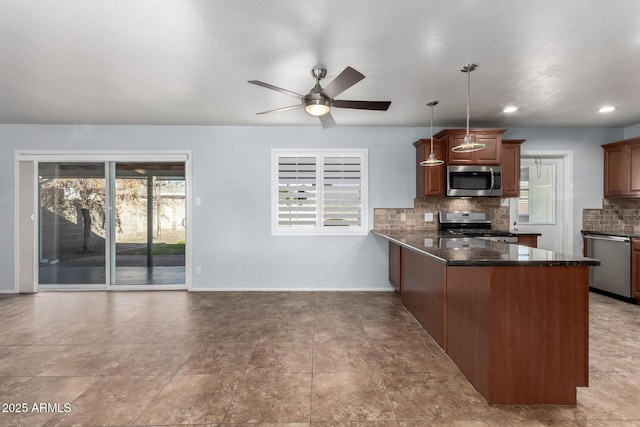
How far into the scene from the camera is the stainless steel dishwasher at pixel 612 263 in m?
3.98

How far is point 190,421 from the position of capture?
1.82m

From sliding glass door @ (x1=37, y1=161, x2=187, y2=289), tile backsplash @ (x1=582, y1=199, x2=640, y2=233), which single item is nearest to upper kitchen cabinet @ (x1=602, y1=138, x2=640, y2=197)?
tile backsplash @ (x1=582, y1=199, x2=640, y2=233)

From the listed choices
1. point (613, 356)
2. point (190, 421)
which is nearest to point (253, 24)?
point (190, 421)

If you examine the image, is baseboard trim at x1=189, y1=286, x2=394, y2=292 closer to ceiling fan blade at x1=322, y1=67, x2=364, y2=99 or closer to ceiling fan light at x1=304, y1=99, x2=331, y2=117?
ceiling fan light at x1=304, y1=99, x2=331, y2=117

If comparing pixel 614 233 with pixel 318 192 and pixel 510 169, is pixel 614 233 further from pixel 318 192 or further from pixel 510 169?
pixel 318 192

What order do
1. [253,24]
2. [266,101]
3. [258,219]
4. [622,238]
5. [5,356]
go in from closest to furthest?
1. [253,24]
2. [5,356]
3. [266,101]
4. [622,238]
5. [258,219]

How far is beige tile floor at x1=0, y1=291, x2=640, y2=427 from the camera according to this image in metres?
1.86

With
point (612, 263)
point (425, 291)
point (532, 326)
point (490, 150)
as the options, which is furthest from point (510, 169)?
→ point (532, 326)

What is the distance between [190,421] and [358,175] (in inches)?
142

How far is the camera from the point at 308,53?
8.17ft

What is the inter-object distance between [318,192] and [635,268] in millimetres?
4131

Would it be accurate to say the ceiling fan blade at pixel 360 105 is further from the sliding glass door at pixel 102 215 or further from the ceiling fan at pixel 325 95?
the sliding glass door at pixel 102 215

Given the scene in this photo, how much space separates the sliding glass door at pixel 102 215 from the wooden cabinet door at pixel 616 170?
6.31 metres

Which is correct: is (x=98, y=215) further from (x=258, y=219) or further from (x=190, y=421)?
(x=190, y=421)
